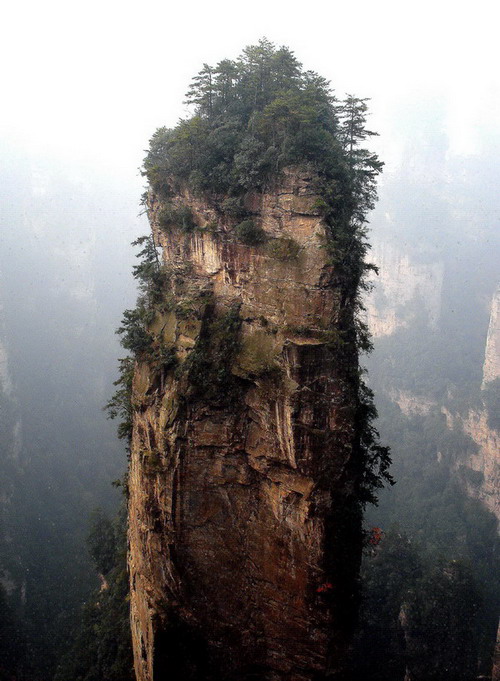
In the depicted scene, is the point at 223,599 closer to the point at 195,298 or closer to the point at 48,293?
the point at 195,298

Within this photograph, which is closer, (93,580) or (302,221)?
(302,221)

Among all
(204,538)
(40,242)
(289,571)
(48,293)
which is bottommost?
(289,571)

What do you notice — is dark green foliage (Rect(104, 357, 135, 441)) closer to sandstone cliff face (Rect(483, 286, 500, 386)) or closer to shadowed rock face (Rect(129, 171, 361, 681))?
shadowed rock face (Rect(129, 171, 361, 681))

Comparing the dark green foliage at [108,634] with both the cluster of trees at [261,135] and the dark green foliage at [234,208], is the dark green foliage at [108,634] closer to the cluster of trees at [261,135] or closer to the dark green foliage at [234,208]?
the dark green foliage at [234,208]

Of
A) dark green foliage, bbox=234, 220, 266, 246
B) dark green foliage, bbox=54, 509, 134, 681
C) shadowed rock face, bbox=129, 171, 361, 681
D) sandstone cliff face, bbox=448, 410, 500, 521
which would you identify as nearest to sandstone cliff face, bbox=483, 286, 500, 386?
sandstone cliff face, bbox=448, 410, 500, 521

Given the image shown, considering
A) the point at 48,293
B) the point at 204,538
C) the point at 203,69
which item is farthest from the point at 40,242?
the point at 204,538

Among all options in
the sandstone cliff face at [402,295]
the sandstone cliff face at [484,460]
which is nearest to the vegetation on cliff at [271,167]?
the sandstone cliff face at [484,460]

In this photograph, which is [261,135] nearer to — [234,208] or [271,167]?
[271,167]
